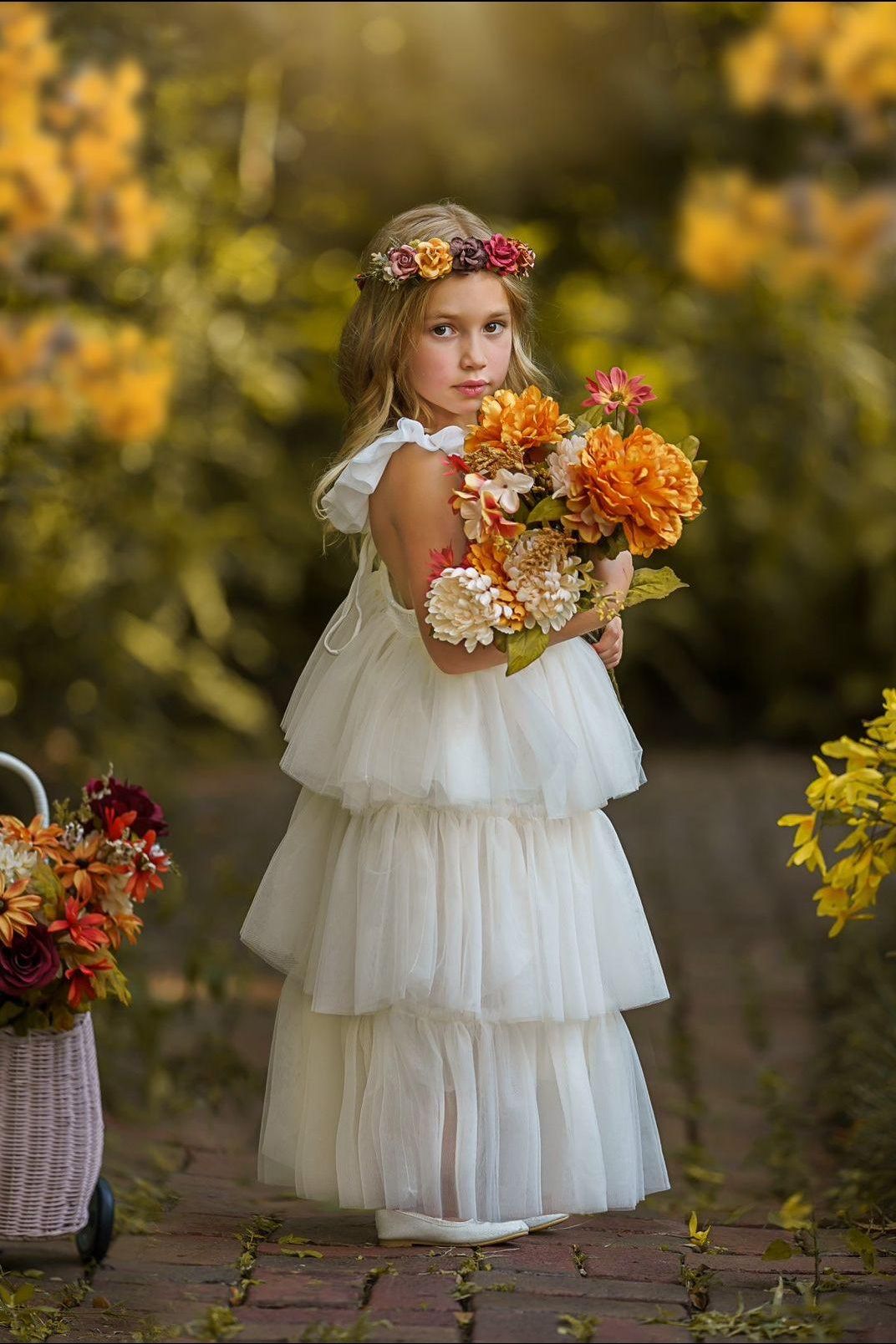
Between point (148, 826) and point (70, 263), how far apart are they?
8.94ft

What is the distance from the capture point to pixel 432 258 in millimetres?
2666

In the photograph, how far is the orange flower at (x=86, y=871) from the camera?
9.14 feet

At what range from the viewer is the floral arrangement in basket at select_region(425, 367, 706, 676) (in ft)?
8.00

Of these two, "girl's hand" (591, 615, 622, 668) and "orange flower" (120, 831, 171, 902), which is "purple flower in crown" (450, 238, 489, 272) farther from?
"orange flower" (120, 831, 171, 902)

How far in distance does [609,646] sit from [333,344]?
21.3 feet

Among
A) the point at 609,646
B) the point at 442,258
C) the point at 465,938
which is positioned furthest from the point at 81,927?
the point at 442,258

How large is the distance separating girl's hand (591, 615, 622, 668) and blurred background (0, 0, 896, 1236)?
1570 millimetres

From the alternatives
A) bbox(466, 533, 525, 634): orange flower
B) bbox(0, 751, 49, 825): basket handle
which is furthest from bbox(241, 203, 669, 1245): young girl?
bbox(0, 751, 49, 825): basket handle

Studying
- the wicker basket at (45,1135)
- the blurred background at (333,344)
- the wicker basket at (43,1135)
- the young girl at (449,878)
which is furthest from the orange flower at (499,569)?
the blurred background at (333,344)

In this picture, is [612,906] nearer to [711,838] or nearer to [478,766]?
[478,766]

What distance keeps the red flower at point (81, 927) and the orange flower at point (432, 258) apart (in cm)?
118

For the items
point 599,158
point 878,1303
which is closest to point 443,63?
point 599,158

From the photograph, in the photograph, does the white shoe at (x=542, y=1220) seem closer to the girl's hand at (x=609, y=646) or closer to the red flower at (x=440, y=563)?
the girl's hand at (x=609, y=646)

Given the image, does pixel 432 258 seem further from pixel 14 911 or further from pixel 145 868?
pixel 14 911
